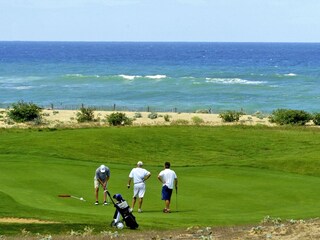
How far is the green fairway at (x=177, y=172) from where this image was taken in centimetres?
2017

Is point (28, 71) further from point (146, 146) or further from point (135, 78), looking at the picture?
point (146, 146)

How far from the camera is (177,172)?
94.6 feet

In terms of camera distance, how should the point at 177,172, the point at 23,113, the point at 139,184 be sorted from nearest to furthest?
1. the point at 139,184
2. the point at 177,172
3. the point at 23,113

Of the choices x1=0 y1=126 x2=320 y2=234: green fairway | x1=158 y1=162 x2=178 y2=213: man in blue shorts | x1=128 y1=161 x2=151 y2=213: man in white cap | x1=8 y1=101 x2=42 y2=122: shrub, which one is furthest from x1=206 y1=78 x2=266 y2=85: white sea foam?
x1=128 y1=161 x2=151 y2=213: man in white cap

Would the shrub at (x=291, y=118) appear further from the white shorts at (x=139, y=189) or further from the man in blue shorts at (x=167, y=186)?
the white shorts at (x=139, y=189)

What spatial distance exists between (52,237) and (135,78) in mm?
124698

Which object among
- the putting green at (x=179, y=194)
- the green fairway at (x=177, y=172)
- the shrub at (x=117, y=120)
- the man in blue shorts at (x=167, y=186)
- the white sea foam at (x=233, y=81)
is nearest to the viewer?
the putting green at (x=179, y=194)

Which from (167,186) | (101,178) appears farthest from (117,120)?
(167,186)

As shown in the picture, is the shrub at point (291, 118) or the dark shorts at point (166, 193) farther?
the shrub at point (291, 118)

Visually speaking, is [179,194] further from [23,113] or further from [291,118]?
[23,113]

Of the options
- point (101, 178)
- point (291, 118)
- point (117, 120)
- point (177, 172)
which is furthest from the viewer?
point (291, 118)

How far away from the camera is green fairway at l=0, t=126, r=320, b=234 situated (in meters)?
20.2

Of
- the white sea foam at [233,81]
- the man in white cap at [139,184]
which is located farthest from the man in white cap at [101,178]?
the white sea foam at [233,81]

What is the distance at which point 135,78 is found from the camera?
140000 mm
